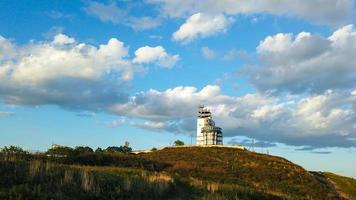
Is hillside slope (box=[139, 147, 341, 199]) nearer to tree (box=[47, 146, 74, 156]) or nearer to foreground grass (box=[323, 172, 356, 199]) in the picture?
foreground grass (box=[323, 172, 356, 199])

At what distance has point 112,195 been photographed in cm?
2109

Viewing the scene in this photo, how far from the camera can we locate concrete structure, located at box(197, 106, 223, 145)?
16250 centimetres

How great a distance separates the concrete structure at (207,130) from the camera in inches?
6398

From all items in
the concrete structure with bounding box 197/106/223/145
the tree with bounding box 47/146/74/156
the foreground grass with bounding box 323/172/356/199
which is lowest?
the foreground grass with bounding box 323/172/356/199

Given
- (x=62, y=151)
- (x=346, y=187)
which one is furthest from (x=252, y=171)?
(x=62, y=151)

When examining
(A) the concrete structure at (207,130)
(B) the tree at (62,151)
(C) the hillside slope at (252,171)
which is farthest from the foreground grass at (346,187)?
(A) the concrete structure at (207,130)

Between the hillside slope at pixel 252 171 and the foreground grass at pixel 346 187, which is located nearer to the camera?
the hillside slope at pixel 252 171

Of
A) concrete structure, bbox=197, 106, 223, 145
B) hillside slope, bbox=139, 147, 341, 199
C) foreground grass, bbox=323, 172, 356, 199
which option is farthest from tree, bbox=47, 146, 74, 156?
concrete structure, bbox=197, 106, 223, 145

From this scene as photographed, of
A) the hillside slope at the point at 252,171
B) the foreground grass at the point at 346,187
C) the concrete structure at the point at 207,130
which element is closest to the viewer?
the hillside slope at the point at 252,171

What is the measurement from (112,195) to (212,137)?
5580 inches

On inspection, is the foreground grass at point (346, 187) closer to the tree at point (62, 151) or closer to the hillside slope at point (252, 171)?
the hillside slope at point (252, 171)

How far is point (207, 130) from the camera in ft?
538

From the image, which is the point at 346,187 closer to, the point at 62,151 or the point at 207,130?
the point at 62,151

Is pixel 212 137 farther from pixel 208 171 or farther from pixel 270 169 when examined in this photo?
pixel 208 171
